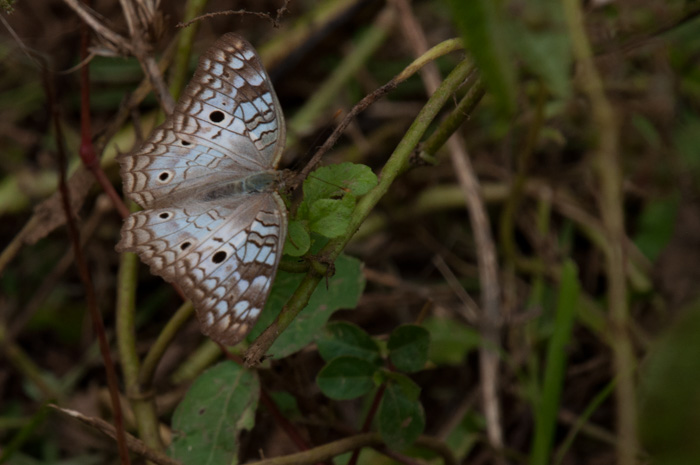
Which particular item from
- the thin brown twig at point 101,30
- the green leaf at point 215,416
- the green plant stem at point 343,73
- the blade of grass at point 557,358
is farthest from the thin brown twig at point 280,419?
the green plant stem at point 343,73

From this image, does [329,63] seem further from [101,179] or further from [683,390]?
[683,390]

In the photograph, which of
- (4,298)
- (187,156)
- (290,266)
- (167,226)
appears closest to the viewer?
(290,266)

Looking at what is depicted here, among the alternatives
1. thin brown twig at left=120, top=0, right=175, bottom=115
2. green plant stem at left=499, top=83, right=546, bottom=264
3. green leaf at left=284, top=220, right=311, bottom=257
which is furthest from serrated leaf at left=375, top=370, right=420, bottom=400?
green plant stem at left=499, top=83, right=546, bottom=264

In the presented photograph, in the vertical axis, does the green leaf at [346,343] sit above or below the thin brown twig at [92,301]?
below

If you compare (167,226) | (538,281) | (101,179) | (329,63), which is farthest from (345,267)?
(329,63)

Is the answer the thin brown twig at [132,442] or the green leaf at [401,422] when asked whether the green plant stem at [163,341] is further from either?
the green leaf at [401,422]

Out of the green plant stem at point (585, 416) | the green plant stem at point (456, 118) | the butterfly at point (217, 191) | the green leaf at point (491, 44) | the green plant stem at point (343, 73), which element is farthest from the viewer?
the green plant stem at point (343, 73)
